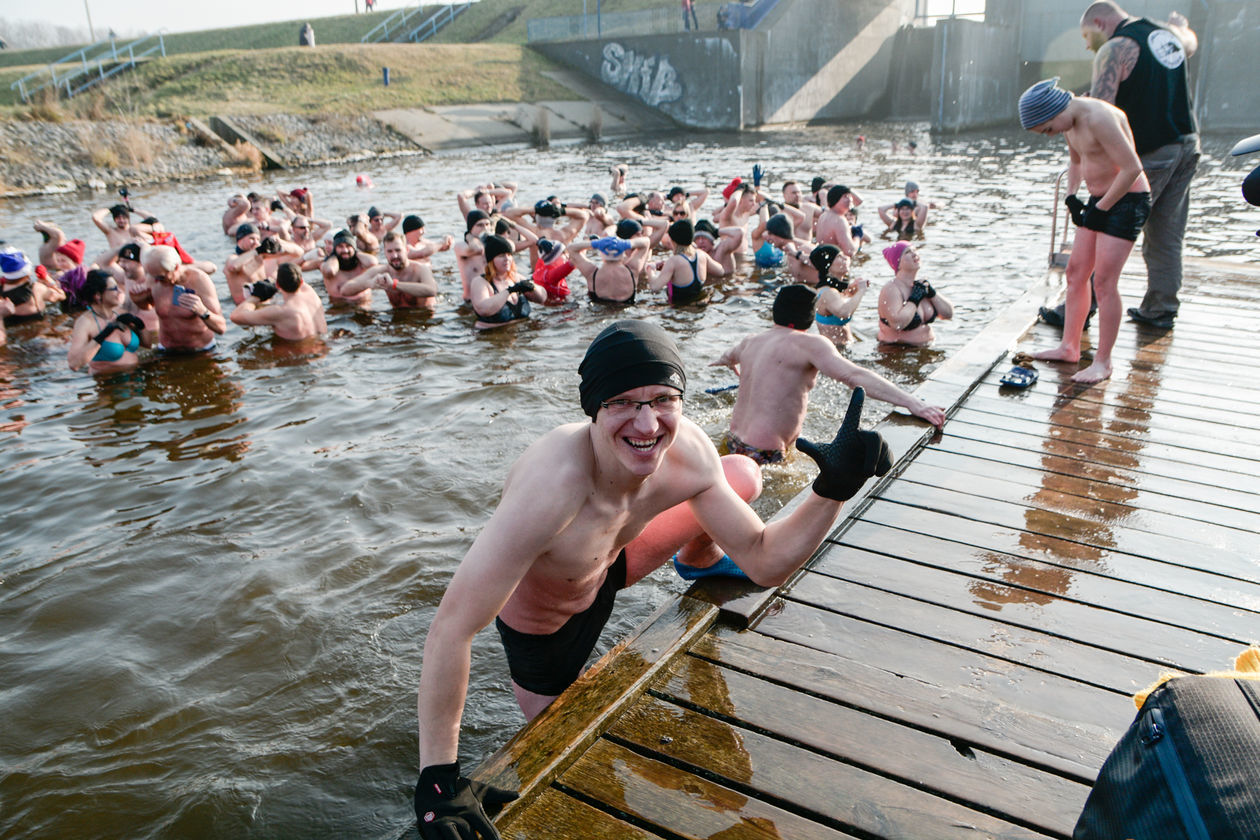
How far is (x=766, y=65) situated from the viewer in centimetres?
3722

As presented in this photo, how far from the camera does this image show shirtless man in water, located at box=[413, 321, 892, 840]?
7.25ft

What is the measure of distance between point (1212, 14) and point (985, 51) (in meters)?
8.30

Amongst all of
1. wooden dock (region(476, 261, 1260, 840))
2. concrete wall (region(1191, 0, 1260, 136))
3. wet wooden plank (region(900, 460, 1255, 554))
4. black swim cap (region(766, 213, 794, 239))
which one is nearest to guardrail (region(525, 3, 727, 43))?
concrete wall (region(1191, 0, 1260, 136))

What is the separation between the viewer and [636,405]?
2295 millimetres

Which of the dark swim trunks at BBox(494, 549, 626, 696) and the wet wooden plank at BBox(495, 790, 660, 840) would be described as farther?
the dark swim trunks at BBox(494, 549, 626, 696)

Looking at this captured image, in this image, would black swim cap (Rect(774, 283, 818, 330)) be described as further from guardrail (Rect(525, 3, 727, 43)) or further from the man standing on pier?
guardrail (Rect(525, 3, 727, 43))

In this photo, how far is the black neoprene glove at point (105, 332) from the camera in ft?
27.7

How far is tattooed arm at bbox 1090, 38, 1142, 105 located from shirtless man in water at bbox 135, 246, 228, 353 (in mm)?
8307

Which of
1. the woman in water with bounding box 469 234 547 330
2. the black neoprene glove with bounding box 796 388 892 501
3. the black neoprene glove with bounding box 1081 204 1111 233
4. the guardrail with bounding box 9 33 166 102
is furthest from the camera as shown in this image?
the guardrail with bounding box 9 33 166 102

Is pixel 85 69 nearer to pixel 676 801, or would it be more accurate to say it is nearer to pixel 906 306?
pixel 906 306

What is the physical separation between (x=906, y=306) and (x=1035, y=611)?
5802 millimetres

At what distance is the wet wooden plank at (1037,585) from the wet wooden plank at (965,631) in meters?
0.16

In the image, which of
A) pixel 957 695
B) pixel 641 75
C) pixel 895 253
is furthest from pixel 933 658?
pixel 641 75

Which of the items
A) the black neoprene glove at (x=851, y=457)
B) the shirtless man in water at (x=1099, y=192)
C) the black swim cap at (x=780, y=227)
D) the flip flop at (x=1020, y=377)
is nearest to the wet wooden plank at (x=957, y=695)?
the black neoprene glove at (x=851, y=457)
